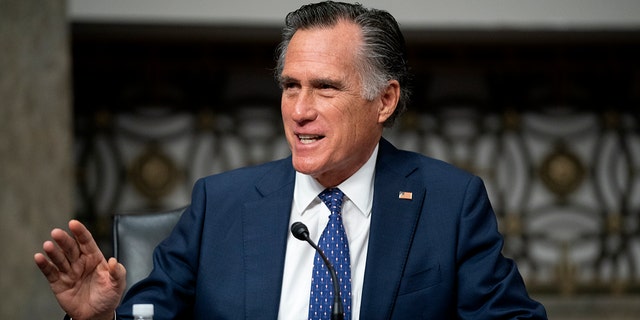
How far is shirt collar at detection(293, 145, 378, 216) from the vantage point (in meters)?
2.69

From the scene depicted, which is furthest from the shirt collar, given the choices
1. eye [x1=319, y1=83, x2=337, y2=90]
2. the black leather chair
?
the black leather chair

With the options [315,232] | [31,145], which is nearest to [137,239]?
[315,232]

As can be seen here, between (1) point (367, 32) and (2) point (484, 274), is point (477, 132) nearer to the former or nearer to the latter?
(1) point (367, 32)

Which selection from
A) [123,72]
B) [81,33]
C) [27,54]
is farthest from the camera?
[123,72]

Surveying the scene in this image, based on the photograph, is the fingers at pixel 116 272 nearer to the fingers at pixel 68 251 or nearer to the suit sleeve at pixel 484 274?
the fingers at pixel 68 251

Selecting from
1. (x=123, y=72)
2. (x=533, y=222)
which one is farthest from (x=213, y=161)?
(x=533, y=222)

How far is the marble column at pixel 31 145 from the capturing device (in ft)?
15.1

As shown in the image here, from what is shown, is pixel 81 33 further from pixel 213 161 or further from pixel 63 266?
pixel 63 266

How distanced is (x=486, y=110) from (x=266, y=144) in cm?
132

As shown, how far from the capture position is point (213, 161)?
233 inches

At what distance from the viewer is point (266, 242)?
2.64 meters

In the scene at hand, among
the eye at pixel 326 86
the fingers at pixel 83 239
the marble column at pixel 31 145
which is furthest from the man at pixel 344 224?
the marble column at pixel 31 145

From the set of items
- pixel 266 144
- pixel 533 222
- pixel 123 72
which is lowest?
pixel 533 222

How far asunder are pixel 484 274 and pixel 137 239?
100 cm
